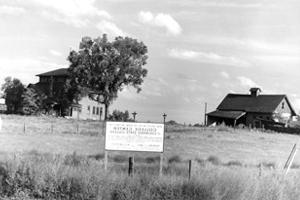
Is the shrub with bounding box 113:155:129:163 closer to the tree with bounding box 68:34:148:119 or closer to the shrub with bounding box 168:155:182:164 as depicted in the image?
the shrub with bounding box 168:155:182:164

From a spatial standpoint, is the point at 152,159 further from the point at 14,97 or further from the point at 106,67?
the point at 14,97

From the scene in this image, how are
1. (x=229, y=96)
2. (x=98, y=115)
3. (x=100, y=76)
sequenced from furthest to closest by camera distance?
(x=229, y=96) < (x=98, y=115) < (x=100, y=76)

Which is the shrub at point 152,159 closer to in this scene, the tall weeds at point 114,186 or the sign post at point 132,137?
the sign post at point 132,137

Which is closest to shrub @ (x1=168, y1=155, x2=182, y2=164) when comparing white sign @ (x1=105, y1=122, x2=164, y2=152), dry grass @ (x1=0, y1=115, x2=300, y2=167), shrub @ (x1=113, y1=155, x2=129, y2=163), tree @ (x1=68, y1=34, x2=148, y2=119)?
dry grass @ (x1=0, y1=115, x2=300, y2=167)

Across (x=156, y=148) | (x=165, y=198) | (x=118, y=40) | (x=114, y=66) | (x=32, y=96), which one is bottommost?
(x=165, y=198)

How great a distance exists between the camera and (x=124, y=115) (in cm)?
7688

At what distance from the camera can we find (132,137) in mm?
13570

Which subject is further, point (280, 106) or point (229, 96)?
point (229, 96)

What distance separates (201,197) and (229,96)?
270 feet

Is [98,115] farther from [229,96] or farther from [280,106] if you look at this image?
[280,106]

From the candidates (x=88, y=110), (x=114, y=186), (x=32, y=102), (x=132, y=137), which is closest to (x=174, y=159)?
(x=132, y=137)

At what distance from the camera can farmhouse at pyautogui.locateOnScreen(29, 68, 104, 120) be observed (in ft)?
261

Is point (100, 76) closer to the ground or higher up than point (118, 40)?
closer to the ground

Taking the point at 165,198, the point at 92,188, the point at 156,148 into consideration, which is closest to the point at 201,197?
the point at 165,198
